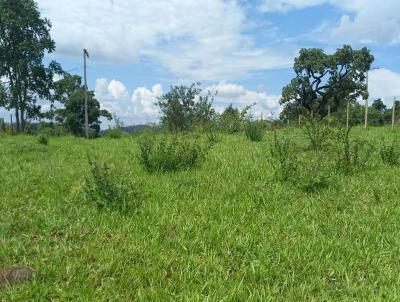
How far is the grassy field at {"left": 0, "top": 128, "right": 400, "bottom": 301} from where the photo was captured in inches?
158

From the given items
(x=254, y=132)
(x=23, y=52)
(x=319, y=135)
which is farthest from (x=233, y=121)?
(x=23, y=52)

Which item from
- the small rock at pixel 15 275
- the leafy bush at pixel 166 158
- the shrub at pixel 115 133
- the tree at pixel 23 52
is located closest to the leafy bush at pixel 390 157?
the leafy bush at pixel 166 158

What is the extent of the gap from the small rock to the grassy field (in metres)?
0.10

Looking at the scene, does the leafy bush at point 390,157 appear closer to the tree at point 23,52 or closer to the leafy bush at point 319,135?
the leafy bush at point 319,135

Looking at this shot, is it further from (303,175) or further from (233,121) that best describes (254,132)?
(303,175)

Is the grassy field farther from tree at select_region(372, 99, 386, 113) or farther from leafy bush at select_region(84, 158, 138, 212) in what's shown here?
tree at select_region(372, 99, 386, 113)

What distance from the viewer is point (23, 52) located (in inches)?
1624

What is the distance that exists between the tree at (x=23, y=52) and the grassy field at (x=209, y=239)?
1415 inches

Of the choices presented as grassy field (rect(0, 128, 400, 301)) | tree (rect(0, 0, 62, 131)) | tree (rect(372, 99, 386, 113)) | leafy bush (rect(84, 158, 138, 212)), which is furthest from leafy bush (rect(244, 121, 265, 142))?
tree (rect(372, 99, 386, 113))

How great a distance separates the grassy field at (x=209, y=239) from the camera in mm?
4020

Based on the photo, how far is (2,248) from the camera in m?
4.77

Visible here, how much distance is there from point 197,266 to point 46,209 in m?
2.66

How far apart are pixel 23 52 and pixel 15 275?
135 ft

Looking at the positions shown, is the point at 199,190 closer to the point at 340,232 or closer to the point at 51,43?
the point at 340,232
